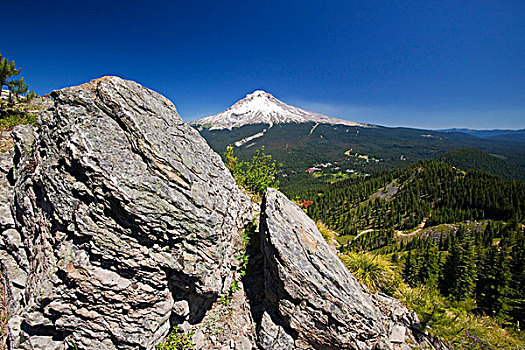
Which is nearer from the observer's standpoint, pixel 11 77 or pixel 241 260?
pixel 241 260

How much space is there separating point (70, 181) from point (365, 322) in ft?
24.8

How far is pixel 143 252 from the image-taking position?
4379 millimetres

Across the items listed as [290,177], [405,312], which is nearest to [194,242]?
[405,312]

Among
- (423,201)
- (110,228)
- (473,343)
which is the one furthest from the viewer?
(423,201)

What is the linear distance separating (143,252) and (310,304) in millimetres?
4107

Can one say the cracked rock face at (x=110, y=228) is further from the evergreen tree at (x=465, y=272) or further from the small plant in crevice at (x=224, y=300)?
the evergreen tree at (x=465, y=272)

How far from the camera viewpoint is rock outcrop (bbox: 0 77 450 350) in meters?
4.23

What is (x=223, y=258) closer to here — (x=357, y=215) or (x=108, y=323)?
(x=108, y=323)

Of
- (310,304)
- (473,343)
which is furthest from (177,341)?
(473,343)

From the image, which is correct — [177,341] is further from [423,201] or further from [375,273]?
[423,201]

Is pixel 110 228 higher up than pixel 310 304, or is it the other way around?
pixel 110 228

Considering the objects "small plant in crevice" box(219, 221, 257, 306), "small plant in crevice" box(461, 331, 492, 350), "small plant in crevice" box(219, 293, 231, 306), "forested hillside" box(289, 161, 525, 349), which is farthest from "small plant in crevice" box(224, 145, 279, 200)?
"small plant in crevice" box(461, 331, 492, 350)

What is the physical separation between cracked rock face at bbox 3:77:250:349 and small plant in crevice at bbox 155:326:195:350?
0.26 m

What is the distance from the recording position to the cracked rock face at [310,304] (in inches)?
195
